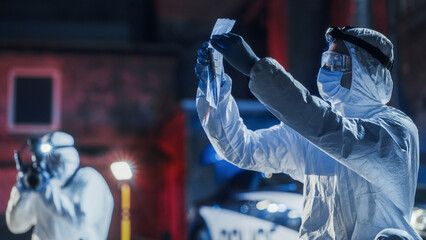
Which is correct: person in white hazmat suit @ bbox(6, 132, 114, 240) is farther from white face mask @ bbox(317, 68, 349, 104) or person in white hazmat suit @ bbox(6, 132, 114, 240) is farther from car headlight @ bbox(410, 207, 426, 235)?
car headlight @ bbox(410, 207, 426, 235)

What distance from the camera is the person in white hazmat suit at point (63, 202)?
4.25 meters

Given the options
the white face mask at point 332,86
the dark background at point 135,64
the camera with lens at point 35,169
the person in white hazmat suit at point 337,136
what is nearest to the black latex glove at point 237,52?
the person in white hazmat suit at point 337,136

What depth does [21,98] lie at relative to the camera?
18031mm

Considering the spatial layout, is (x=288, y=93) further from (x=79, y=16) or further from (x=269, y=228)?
(x=79, y=16)

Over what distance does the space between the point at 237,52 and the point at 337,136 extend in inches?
17.1

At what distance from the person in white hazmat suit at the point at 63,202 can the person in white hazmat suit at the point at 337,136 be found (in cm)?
189

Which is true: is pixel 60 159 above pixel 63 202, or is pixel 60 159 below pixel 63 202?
above

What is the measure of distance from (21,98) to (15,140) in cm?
120

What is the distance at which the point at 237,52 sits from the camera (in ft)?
7.07

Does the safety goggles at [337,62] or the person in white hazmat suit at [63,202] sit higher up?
the safety goggles at [337,62]

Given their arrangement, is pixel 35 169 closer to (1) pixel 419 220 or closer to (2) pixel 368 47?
(2) pixel 368 47

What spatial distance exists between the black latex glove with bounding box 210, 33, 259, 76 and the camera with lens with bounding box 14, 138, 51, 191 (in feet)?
8.32

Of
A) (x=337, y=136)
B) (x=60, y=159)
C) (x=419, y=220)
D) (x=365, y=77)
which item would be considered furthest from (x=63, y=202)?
(x=419, y=220)

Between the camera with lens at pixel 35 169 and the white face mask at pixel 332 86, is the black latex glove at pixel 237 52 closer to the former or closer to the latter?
the white face mask at pixel 332 86
